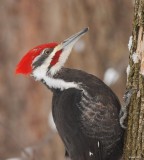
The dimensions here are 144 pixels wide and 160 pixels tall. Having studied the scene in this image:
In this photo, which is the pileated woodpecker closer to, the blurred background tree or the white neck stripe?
the white neck stripe

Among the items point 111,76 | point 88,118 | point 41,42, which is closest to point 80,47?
point 41,42

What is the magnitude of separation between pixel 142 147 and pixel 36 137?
4216 mm

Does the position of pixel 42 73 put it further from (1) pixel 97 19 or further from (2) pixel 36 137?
(2) pixel 36 137

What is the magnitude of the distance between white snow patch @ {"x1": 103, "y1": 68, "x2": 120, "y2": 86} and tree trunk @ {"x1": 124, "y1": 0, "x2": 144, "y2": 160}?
2763 mm

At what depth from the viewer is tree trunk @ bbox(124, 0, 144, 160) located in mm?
4441

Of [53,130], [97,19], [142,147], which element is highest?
[97,19]

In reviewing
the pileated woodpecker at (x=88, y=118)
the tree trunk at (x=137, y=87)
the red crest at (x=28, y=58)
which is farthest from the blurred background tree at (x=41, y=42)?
the tree trunk at (x=137, y=87)

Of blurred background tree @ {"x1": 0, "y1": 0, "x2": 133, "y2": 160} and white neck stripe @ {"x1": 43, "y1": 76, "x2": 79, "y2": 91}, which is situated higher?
blurred background tree @ {"x1": 0, "y1": 0, "x2": 133, "y2": 160}

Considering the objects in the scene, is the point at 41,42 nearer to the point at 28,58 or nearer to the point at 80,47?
the point at 80,47

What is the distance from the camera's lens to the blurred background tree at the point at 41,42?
789 cm

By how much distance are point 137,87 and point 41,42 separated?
159 inches

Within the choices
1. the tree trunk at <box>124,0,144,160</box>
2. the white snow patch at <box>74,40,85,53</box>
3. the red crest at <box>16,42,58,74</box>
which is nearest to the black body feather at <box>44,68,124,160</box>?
the tree trunk at <box>124,0,144,160</box>

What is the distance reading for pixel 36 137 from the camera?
336 inches

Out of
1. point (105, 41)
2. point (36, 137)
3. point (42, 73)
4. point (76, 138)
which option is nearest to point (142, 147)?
point (76, 138)
